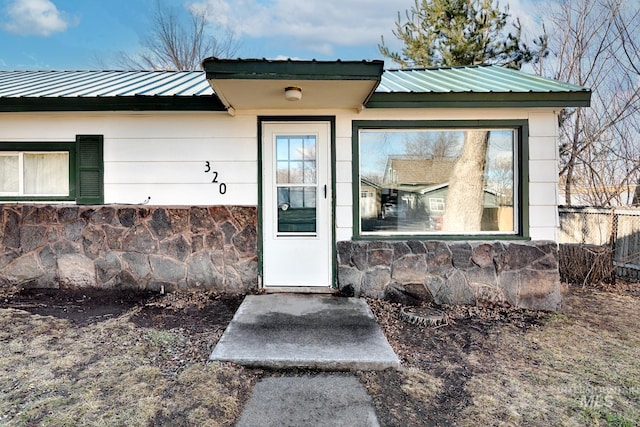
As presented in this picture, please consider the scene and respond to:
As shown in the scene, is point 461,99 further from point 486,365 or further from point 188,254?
point 188,254

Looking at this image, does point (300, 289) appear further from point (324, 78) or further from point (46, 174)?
point (46, 174)

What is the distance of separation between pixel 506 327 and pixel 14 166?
6.20 m

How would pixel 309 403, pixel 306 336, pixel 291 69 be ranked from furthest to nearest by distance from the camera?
pixel 291 69
pixel 306 336
pixel 309 403

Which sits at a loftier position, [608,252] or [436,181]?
[436,181]

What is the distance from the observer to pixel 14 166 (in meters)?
4.55

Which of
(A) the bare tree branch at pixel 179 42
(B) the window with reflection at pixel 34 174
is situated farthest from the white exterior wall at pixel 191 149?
(A) the bare tree branch at pixel 179 42

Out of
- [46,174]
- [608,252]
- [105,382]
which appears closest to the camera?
[105,382]

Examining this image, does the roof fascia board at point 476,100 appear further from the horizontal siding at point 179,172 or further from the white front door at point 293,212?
the horizontal siding at point 179,172

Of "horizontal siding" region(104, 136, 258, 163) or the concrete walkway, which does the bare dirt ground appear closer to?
the concrete walkway

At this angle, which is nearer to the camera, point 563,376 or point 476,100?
point 563,376

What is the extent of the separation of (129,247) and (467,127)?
14.7ft

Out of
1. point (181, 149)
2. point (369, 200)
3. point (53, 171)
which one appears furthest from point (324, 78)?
point (53, 171)

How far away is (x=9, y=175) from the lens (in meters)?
4.55

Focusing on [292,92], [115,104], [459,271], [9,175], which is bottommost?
[459,271]
